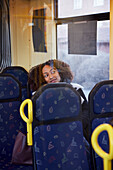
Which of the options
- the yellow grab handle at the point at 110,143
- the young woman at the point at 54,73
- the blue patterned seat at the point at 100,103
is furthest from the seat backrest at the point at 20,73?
the yellow grab handle at the point at 110,143

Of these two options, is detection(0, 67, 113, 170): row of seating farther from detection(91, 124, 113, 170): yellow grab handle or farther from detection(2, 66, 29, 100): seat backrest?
detection(2, 66, 29, 100): seat backrest

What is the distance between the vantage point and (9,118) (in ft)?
5.34

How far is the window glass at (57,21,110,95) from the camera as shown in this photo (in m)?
1.38

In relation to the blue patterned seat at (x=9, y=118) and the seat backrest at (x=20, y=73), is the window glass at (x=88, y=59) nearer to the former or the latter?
the blue patterned seat at (x=9, y=118)

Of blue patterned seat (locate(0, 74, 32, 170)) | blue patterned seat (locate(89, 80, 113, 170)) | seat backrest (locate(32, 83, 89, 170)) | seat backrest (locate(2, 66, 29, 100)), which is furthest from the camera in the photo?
seat backrest (locate(2, 66, 29, 100))

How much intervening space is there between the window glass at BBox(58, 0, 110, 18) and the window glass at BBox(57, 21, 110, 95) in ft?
0.24

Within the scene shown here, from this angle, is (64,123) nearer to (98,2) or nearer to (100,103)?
(100,103)

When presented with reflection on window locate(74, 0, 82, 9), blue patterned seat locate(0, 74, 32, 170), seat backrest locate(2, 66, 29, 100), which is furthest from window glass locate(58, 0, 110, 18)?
seat backrest locate(2, 66, 29, 100)

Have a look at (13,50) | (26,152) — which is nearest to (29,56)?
(13,50)

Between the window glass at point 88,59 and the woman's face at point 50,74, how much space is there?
0.33 feet

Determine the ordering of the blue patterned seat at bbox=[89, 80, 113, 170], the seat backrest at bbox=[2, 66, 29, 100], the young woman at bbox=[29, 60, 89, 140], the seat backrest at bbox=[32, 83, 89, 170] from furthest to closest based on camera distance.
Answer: the seat backrest at bbox=[2, 66, 29, 100], the young woman at bbox=[29, 60, 89, 140], the blue patterned seat at bbox=[89, 80, 113, 170], the seat backrest at bbox=[32, 83, 89, 170]

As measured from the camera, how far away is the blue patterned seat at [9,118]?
158cm

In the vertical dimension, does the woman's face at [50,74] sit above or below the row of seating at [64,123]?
above

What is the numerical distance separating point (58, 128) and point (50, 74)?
0.38 meters
